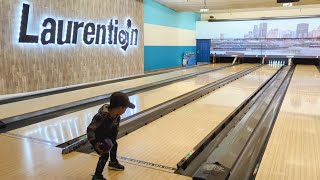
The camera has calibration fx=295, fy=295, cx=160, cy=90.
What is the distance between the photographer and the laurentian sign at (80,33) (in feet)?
17.2

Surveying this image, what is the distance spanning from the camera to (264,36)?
12883 mm

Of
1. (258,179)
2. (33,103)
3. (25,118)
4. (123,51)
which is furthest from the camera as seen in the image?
(123,51)

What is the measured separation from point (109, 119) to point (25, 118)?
2.26 m

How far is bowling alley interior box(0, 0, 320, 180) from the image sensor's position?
7.28 feet

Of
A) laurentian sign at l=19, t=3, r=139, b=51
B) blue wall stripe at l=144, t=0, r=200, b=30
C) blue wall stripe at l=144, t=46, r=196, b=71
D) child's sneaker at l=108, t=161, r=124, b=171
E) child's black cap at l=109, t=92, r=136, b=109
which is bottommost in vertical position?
child's sneaker at l=108, t=161, r=124, b=171

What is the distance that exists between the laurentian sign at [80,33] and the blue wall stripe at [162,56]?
1354 millimetres

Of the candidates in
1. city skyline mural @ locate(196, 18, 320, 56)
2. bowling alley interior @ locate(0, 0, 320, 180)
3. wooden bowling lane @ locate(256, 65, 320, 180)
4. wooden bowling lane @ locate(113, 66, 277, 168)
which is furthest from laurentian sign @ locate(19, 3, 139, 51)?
city skyline mural @ locate(196, 18, 320, 56)

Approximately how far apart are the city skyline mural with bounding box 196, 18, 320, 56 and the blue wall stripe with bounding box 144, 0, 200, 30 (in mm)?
660

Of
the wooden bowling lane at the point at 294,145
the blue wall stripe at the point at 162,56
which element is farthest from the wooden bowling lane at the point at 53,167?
the blue wall stripe at the point at 162,56

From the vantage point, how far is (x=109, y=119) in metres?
1.84

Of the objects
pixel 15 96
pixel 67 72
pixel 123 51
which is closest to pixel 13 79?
pixel 15 96

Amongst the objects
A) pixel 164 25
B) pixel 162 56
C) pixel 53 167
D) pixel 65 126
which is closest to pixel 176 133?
pixel 65 126

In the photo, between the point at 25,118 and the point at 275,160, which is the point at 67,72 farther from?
the point at 275,160

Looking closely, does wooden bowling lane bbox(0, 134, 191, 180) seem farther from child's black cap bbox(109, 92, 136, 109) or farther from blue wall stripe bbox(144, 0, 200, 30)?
blue wall stripe bbox(144, 0, 200, 30)
